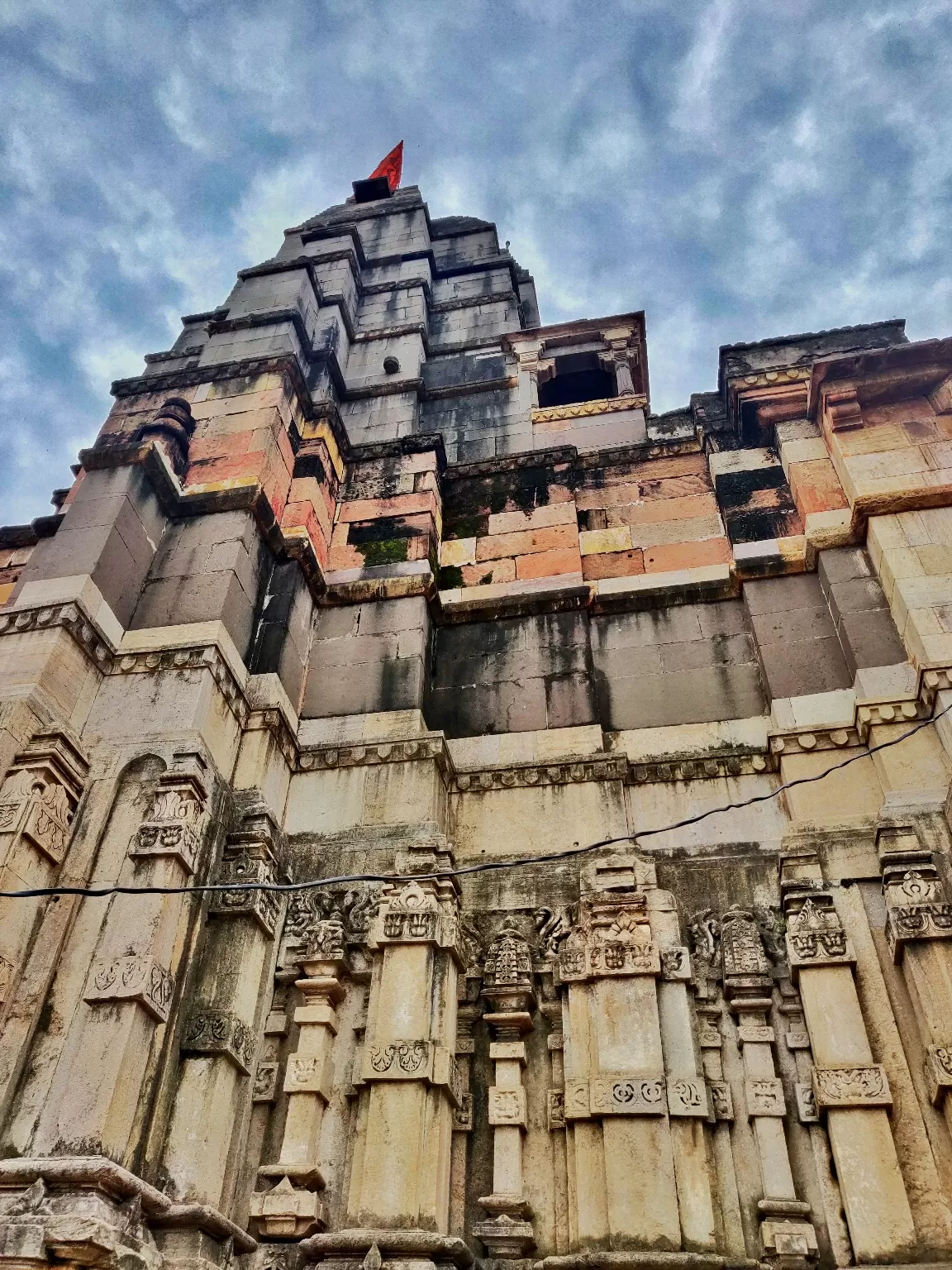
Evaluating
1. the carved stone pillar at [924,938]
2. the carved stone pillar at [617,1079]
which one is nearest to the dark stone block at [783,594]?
the carved stone pillar at [924,938]

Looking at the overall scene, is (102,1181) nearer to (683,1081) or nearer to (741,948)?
(683,1081)

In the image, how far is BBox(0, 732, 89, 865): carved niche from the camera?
22.6 ft

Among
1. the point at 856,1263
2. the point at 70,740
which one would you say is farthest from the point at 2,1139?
the point at 856,1263

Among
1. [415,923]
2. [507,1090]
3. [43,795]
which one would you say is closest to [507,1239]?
[507,1090]

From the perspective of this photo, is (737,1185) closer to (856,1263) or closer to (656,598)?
(856,1263)

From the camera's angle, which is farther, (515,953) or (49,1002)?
(515,953)

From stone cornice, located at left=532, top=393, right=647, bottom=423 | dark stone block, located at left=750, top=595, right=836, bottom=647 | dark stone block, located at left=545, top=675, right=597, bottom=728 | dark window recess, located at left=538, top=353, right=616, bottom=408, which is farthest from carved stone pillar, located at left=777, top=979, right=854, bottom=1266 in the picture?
dark window recess, located at left=538, top=353, right=616, bottom=408

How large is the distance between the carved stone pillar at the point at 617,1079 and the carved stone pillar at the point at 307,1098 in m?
1.93

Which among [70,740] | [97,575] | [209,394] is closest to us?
[70,740]

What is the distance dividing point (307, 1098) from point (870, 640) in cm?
694

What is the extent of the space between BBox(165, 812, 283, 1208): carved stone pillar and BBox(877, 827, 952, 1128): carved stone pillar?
523 centimetres

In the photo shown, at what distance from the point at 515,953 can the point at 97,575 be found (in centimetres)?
545

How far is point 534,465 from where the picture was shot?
13609mm

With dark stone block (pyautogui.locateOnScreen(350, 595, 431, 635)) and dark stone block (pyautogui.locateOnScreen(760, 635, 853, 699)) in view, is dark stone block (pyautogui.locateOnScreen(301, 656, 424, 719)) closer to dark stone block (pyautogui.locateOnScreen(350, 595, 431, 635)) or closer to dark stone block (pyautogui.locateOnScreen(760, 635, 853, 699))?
dark stone block (pyautogui.locateOnScreen(350, 595, 431, 635))
